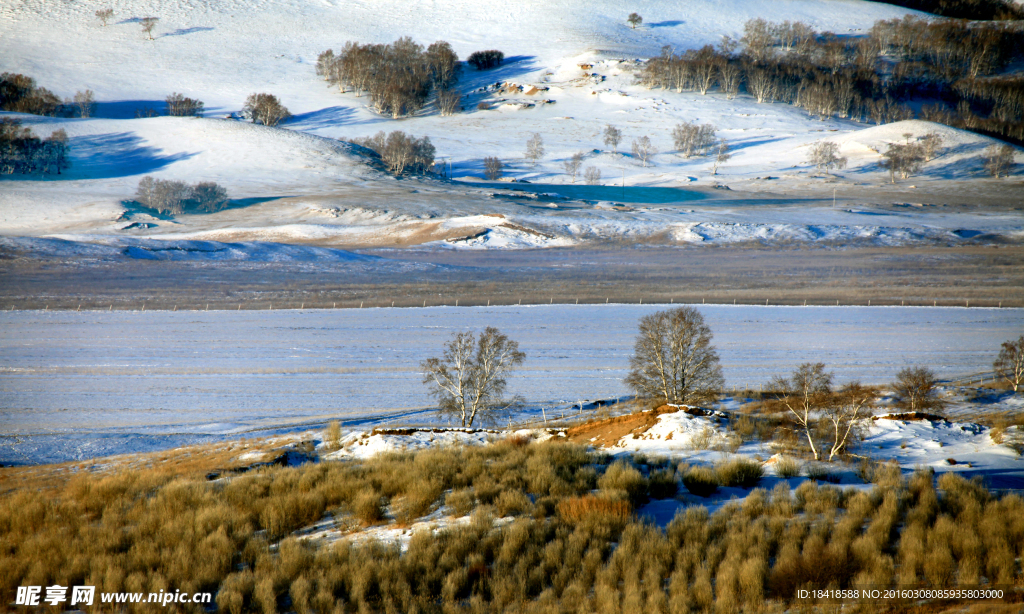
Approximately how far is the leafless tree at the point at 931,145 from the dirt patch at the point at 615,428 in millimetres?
101664

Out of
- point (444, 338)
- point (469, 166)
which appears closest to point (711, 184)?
point (469, 166)

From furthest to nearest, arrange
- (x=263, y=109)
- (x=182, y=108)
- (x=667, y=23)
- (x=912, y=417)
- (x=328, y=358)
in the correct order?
(x=667, y=23)
(x=182, y=108)
(x=263, y=109)
(x=328, y=358)
(x=912, y=417)

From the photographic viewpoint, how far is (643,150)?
102 meters

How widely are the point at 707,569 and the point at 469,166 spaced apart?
9336cm

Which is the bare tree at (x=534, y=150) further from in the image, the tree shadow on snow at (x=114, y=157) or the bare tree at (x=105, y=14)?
the bare tree at (x=105, y=14)

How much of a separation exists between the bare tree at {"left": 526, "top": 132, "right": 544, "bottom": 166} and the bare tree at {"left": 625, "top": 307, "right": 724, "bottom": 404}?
79149mm

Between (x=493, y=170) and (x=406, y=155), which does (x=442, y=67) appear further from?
(x=406, y=155)

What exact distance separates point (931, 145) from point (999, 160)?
31.8ft

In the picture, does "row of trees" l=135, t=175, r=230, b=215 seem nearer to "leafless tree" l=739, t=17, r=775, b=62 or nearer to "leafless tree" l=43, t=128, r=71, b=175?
"leafless tree" l=43, t=128, r=71, b=175

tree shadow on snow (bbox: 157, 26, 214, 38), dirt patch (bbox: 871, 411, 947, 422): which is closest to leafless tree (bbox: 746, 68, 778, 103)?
dirt patch (bbox: 871, 411, 947, 422)

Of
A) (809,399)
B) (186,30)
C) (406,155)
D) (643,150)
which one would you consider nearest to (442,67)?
(643,150)

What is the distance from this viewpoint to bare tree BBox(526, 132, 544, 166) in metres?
98.7

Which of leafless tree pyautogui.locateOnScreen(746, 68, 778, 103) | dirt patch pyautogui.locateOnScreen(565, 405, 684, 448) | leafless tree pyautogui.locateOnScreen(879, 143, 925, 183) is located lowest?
dirt patch pyautogui.locateOnScreen(565, 405, 684, 448)

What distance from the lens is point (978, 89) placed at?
5418 inches
